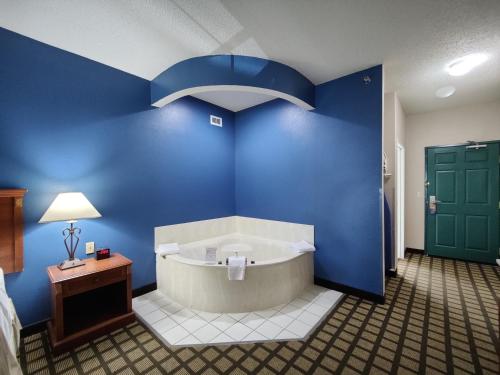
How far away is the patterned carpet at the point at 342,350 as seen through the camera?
5.38ft

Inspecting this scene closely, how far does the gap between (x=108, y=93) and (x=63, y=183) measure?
1090 millimetres

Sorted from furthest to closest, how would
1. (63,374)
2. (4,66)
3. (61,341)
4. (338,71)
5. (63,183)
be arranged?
(338,71)
(63,183)
(4,66)
(61,341)
(63,374)

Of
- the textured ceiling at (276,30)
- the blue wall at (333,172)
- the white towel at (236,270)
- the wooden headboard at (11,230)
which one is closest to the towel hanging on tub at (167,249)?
the white towel at (236,270)

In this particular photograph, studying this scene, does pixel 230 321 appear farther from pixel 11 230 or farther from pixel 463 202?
pixel 463 202

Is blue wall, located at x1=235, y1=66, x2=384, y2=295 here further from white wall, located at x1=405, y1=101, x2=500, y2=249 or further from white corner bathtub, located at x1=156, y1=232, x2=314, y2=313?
white wall, located at x1=405, y1=101, x2=500, y2=249

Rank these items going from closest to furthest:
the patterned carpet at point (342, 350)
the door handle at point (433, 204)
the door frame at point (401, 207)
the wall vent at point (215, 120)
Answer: the patterned carpet at point (342, 350), the wall vent at point (215, 120), the door frame at point (401, 207), the door handle at point (433, 204)

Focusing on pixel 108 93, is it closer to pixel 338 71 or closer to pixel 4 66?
pixel 4 66

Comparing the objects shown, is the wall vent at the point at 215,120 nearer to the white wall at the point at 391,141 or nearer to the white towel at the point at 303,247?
the white towel at the point at 303,247

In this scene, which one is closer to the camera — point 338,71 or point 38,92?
point 38,92

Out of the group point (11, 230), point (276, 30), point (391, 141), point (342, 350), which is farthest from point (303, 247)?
point (11, 230)

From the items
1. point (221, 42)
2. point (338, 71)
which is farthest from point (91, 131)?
point (338, 71)

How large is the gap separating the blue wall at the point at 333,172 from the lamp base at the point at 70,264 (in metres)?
2.37

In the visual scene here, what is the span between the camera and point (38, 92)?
6.85ft

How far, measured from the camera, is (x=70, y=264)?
2.07 meters
